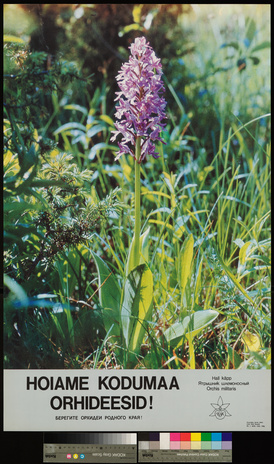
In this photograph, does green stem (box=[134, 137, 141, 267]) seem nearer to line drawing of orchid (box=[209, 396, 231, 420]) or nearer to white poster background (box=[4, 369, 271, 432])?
white poster background (box=[4, 369, 271, 432])

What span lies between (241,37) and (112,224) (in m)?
0.59

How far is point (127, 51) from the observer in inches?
54.7

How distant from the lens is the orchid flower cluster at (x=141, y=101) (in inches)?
49.6

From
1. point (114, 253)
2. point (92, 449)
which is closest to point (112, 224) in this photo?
point (114, 253)

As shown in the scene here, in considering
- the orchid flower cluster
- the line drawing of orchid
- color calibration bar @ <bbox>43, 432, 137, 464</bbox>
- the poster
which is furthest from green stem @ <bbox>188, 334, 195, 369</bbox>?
the orchid flower cluster

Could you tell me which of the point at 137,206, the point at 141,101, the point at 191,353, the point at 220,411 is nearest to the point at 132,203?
the point at 137,206

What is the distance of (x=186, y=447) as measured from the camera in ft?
4.34

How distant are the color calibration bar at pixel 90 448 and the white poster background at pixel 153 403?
0.02 metres

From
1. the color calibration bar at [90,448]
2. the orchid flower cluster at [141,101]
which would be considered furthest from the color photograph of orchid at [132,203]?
the color calibration bar at [90,448]

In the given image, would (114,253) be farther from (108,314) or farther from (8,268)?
(8,268)

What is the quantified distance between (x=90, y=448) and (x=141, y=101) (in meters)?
0.83

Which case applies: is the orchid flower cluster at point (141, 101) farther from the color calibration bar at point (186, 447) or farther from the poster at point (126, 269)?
the color calibration bar at point (186, 447)

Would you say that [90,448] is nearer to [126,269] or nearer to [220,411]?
[220,411]

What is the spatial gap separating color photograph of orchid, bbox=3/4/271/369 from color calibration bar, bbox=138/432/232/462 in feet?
0.55
